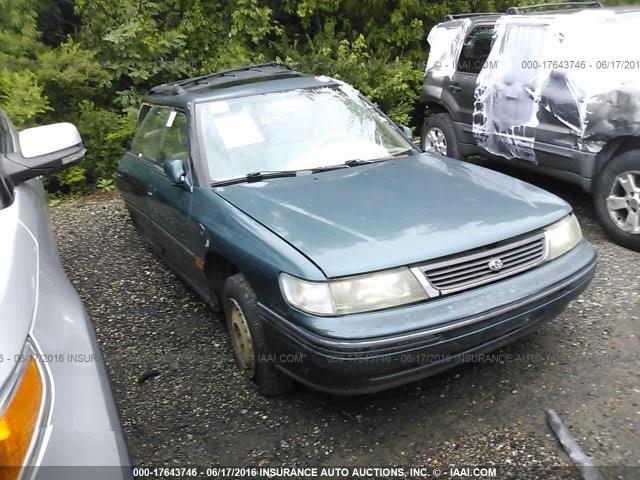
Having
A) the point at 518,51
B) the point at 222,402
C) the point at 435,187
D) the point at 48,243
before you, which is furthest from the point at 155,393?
the point at 518,51

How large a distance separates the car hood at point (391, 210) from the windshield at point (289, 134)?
0.19 meters

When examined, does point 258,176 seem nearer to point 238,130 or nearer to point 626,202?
point 238,130

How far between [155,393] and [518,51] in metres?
4.47

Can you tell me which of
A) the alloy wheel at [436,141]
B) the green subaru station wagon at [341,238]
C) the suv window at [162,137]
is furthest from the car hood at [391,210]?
the alloy wheel at [436,141]

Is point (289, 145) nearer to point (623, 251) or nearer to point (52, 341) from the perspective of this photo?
point (52, 341)

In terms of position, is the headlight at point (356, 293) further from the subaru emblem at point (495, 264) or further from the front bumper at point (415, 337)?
the subaru emblem at point (495, 264)

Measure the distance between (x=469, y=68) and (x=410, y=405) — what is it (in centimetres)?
438

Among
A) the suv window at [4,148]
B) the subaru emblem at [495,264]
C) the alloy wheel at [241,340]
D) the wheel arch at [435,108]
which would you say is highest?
the suv window at [4,148]

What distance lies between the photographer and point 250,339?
3.21 metres

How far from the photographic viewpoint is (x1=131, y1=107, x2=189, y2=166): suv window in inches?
161

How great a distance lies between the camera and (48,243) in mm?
2408

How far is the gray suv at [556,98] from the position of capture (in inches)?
185

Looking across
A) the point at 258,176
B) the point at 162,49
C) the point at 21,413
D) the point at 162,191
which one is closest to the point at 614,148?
the point at 258,176

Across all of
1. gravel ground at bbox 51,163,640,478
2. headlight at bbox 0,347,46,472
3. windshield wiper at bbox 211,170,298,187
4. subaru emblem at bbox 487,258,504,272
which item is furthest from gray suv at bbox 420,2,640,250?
headlight at bbox 0,347,46,472
